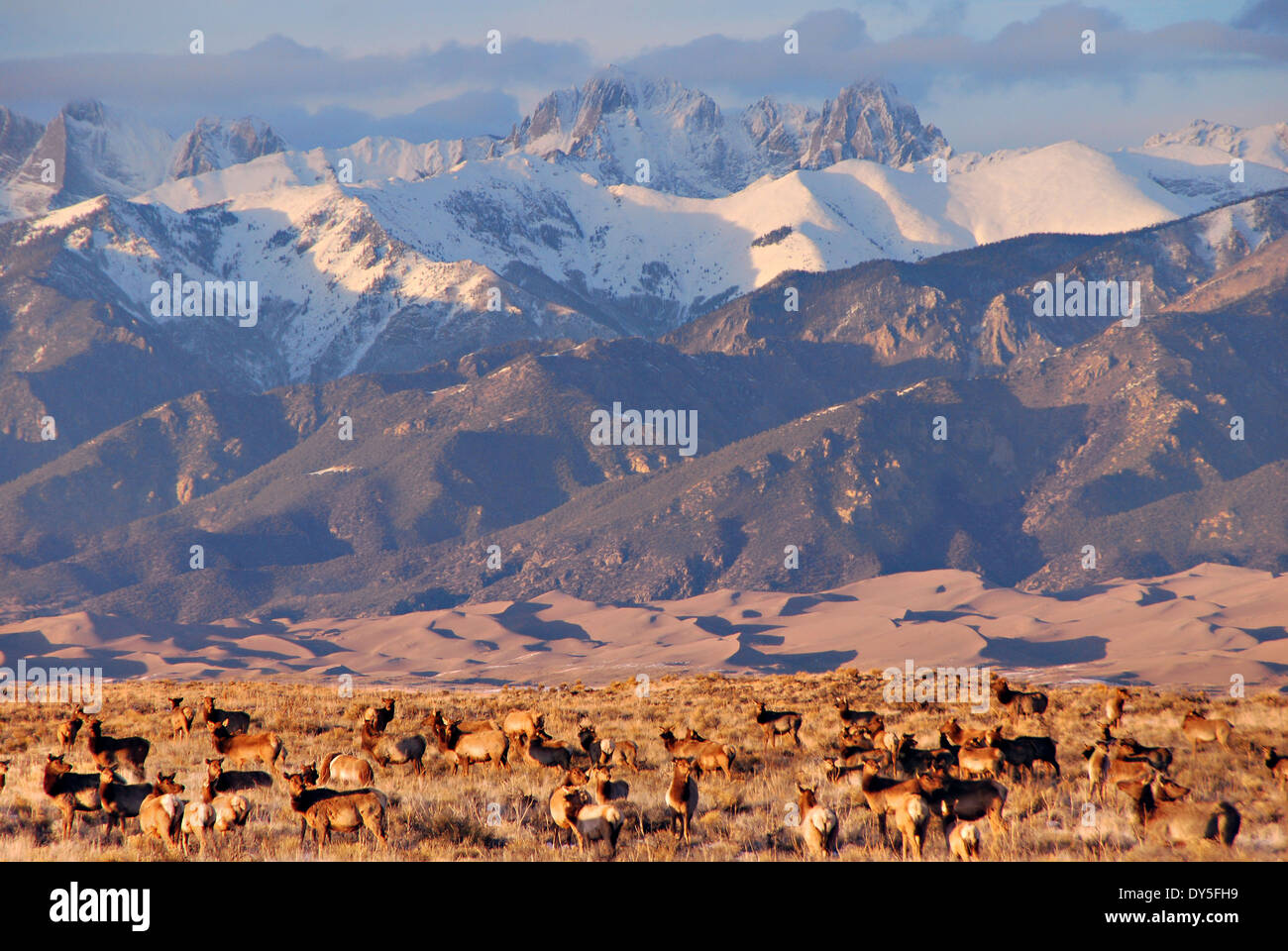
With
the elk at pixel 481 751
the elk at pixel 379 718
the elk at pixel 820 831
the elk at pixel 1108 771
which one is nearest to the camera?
the elk at pixel 820 831

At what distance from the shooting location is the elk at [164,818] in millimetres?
26500

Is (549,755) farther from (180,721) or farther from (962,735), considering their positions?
(180,721)

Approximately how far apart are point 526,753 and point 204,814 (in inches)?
487

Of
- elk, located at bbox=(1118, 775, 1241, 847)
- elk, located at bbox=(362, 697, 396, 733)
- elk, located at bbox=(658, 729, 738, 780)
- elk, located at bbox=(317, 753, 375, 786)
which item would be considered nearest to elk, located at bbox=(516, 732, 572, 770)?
elk, located at bbox=(658, 729, 738, 780)

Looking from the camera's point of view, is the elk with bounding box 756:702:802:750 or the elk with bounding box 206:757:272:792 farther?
the elk with bounding box 756:702:802:750

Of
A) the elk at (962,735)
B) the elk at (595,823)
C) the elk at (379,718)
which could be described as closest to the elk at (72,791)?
the elk at (595,823)

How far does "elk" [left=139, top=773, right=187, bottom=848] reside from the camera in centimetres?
2650

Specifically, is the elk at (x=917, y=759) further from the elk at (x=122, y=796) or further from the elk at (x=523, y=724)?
the elk at (x=122, y=796)

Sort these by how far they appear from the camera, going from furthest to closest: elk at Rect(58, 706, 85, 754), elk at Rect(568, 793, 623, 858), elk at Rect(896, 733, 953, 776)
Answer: elk at Rect(58, 706, 85, 754) < elk at Rect(896, 733, 953, 776) < elk at Rect(568, 793, 623, 858)

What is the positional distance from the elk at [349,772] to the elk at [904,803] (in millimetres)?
11483

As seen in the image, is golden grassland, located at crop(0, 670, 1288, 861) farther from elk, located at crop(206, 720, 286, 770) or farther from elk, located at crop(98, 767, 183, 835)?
elk, located at crop(206, 720, 286, 770)

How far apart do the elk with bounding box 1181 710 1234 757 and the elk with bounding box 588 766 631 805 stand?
17413 millimetres
